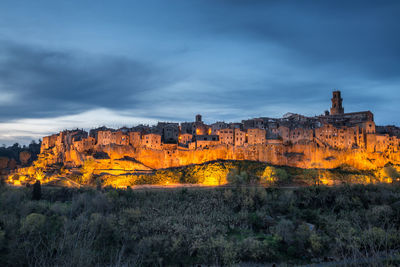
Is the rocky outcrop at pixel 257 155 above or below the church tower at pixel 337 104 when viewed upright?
below

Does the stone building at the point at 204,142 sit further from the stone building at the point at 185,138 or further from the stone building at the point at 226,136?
the stone building at the point at 185,138

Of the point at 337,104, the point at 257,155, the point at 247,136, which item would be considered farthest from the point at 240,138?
the point at 337,104

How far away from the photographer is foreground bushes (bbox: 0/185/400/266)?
69.3 ft

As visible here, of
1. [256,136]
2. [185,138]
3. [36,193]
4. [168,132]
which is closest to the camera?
[36,193]

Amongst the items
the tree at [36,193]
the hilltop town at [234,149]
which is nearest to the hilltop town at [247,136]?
the hilltop town at [234,149]

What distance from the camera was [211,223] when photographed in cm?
2744

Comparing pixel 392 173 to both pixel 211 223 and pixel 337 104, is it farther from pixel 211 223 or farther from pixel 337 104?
pixel 337 104

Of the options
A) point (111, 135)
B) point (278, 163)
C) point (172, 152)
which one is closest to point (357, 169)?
point (278, 163)

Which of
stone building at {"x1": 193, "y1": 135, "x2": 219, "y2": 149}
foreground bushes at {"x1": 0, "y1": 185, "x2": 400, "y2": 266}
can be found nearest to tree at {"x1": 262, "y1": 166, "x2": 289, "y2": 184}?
foreground bushes at {"x1": 0, "y1": 185, "x2": 400, "y2": 266}

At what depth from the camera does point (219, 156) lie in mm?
44188

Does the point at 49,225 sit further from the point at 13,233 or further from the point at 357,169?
the point at 357,169

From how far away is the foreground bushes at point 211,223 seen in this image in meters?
21.1

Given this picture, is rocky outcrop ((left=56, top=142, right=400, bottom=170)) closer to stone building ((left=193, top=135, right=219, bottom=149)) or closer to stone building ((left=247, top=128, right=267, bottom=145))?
stone building ((left=193, top=135, right=219, bottom=149))

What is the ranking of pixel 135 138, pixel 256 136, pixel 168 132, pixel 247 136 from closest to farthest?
1. pixel 256 136
2. pixel 247 136
3. pixel 135 138
4. pixel 168 132
